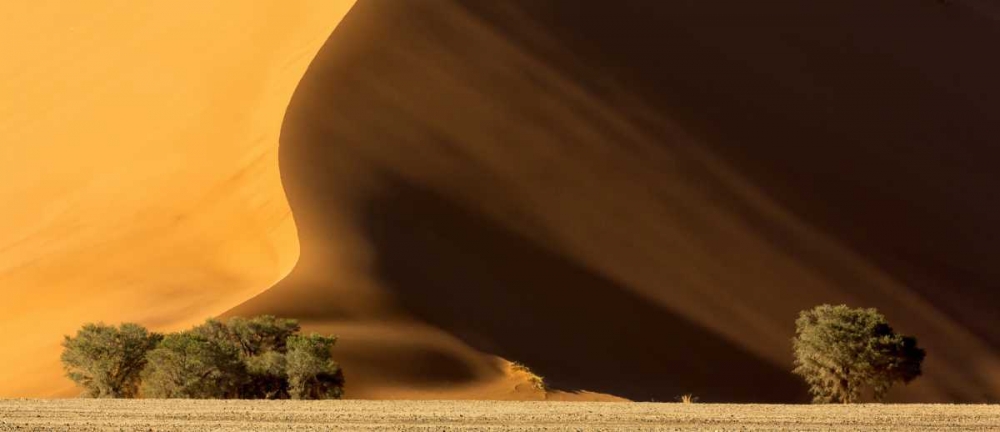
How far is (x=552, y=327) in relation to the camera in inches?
930

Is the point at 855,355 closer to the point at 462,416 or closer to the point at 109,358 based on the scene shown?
the point at 462,416

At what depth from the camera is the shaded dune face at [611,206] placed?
75.3 feet

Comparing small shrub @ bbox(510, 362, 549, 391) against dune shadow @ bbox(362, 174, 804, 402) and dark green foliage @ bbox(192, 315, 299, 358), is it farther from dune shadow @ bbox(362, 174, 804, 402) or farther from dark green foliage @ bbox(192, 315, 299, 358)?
dark green foliage @ bbox(192, 315, 299, 358)


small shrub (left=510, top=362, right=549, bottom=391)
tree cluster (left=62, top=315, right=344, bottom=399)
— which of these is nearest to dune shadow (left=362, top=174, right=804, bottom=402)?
small shrub (left=510, top=362, right=549, bottom=391)

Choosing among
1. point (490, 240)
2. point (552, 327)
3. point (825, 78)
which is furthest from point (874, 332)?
point (825, 78)

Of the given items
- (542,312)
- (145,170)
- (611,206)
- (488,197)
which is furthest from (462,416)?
(145,170)

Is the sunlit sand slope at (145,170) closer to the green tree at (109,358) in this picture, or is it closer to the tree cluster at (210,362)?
the green tree at (109,358)

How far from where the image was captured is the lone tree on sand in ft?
67.9

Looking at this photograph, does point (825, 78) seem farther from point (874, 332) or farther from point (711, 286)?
point (874, 332)

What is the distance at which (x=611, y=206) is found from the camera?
2748 cm

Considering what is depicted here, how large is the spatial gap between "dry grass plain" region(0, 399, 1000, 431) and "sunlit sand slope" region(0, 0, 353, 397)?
5745 mm

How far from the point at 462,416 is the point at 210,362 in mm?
4982

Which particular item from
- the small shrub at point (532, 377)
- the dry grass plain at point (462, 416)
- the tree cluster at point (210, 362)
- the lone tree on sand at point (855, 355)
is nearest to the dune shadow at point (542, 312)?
the small shrub at point (532, 377)

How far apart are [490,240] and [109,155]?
330 inches
